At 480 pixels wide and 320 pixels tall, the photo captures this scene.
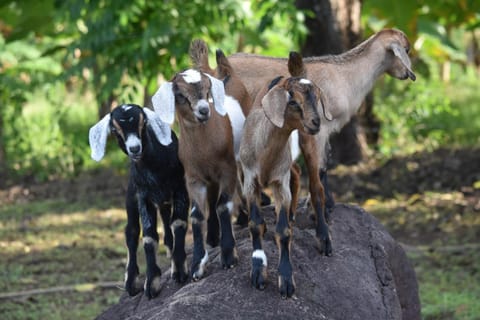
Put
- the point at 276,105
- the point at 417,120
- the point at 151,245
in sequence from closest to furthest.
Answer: the point at 276,105 → the point at 151,245 → the point at 417,120

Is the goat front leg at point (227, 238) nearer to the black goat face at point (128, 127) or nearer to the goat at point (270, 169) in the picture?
→ the goat at point (270, 169)

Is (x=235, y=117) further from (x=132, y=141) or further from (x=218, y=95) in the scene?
(x=132, y=141)

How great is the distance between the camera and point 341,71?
21.6 feet

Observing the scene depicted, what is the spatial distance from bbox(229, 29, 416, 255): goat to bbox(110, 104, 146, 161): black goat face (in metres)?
1.35

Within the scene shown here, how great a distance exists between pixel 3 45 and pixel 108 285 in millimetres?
6307

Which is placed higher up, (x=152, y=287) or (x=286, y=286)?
(x=286, y=286)

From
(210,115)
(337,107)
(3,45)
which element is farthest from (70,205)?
(210,115)

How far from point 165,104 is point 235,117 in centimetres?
74

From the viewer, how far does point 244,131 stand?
519 cm

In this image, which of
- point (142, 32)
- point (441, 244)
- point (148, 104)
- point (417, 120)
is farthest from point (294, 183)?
point (417, 120)

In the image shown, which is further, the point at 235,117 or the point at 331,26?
the point at 331,26

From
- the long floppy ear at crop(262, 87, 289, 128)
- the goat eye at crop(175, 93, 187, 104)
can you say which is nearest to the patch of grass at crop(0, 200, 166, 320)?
the goat eye at crop(175, 93, 187, 104)

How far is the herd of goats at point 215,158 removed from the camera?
488cm

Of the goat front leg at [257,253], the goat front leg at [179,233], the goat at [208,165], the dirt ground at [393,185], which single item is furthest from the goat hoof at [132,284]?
the dirt ground at [393,185]
